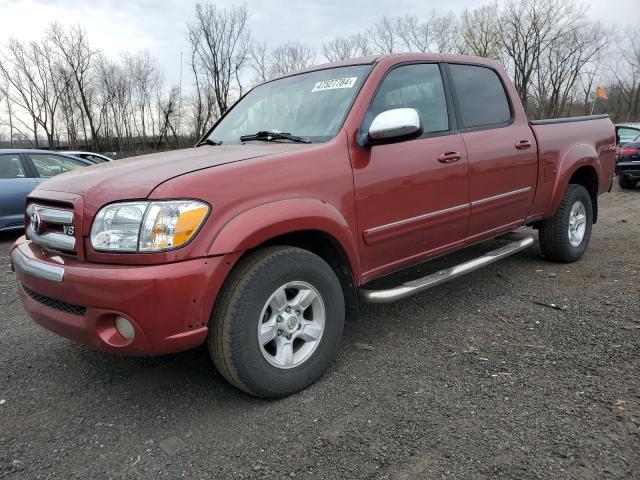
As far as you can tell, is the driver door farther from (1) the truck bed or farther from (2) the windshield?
(1) the truck bed

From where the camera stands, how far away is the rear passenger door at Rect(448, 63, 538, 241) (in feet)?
12.1

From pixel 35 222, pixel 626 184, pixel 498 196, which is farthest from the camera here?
pixel 626 184

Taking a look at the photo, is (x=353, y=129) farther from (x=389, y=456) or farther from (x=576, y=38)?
(x=576, y=38)

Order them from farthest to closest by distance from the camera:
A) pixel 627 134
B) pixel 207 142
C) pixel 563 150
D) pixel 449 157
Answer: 1. pixel 627 134
2. pixel 563 150
3. pixel 207 142
4. pixel 449 157

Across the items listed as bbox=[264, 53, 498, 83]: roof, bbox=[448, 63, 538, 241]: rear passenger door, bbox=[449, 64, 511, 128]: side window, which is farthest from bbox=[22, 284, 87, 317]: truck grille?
bbox=[449, 64, 511, 128]: side window

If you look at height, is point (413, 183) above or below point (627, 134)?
below

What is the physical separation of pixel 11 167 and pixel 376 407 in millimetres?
7446

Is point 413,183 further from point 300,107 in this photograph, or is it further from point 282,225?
point 282,225

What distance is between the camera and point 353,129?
2928 millimetres

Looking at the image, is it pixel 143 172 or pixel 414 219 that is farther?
pixel 414 219

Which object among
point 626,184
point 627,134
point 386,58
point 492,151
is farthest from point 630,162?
point 386,58

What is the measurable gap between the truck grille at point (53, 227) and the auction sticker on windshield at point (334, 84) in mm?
1755

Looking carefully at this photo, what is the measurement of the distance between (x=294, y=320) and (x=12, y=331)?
96.1 inches

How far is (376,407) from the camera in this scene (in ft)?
8.25
